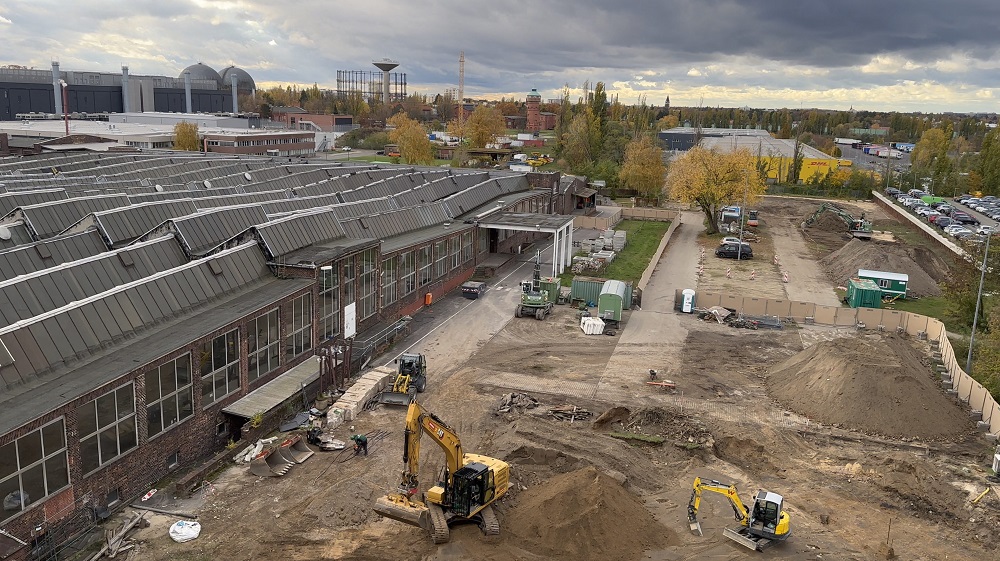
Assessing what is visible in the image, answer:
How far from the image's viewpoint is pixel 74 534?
19953 mm

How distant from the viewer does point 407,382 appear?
101 ft

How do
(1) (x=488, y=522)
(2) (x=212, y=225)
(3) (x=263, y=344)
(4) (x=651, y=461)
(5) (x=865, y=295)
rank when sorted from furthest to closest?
(5) (x=865, y=295) < (2) (x=212, y=225) < (3) (x=263, y=344) < (4) (x=651, y=461) < (1) (x=488, y=522)

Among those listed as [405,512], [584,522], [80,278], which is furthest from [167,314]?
[584,522]

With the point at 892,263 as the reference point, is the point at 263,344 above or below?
above

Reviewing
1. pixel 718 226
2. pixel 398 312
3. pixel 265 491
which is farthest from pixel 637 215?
pixel 265 491

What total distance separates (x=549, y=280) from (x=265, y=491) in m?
26.9

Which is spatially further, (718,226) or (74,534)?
(718,226)

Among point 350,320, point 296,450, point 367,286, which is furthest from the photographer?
point 367,286

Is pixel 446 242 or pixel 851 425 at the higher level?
pixel 446 242

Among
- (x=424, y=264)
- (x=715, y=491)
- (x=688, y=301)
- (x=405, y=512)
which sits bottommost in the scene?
(x=405, y=512)

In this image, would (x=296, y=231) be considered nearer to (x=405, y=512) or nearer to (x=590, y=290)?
(x=590, y=290)

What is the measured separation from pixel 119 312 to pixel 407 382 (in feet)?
36.7

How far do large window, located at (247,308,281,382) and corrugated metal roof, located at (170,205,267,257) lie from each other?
6791mm

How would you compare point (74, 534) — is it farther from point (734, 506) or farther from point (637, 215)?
point (637, 215)
